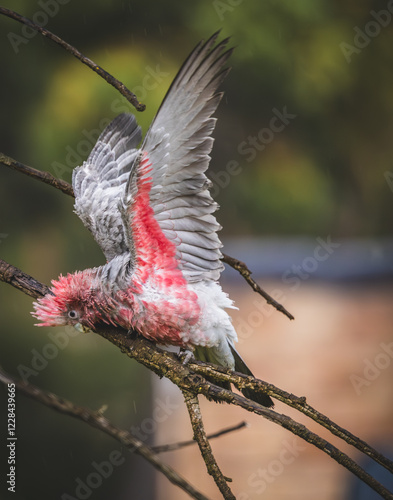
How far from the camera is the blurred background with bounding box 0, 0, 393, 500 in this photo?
3193 mm

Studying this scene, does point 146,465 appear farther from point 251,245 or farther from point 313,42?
point 313,42

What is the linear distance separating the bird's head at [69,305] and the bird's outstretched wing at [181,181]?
0.16 meters

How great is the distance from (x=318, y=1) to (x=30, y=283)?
10.2 ft

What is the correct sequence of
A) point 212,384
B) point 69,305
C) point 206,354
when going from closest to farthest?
point 212,384, point 69,305, point 206,354

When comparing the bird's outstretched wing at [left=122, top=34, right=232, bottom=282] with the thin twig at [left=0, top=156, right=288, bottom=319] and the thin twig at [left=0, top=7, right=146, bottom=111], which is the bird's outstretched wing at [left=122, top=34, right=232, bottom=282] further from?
the thin twig at [left=0, top=7, right=146, bottom=111]

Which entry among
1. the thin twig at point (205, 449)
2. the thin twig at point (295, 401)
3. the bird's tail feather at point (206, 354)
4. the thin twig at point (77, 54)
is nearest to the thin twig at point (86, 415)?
the thin twig at point (205, 449)

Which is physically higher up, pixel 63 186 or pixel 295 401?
pixel 295 401

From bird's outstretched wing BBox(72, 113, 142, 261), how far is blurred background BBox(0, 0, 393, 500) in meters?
1.21

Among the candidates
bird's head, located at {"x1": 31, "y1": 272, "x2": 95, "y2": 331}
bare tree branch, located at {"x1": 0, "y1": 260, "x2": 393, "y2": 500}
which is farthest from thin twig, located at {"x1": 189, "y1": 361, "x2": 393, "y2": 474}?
bird's head, located at {"x1": 31, "y1": 272, "x2": 95, "y2": 331}

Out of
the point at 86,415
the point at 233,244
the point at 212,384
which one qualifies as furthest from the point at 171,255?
the point at 233,244

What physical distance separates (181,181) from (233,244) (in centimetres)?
228

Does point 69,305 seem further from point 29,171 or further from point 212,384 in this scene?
point 212,384

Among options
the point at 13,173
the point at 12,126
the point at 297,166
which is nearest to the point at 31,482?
the point at 13,173

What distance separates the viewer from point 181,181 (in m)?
1.27
